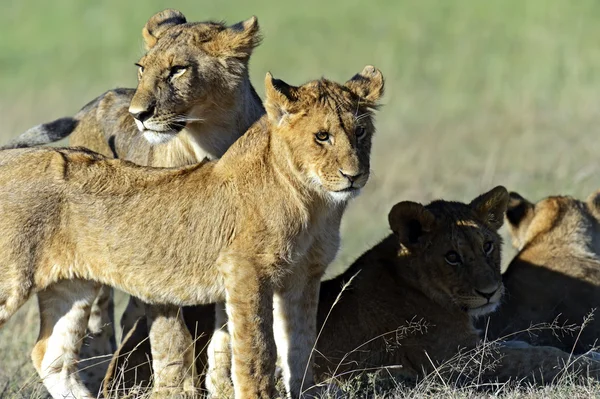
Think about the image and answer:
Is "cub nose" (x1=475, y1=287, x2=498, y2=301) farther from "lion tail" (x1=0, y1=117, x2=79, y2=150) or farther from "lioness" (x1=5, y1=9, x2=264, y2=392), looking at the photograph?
"lion tail" (x1=0, y1=117, x2=79, y2=150)

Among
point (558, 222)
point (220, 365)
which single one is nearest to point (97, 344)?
point (220, 365)

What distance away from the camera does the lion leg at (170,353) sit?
589 cm

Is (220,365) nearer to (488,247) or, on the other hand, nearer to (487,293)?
(487,293)

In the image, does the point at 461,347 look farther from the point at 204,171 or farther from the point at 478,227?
the point at 204,171

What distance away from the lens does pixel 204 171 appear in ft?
18.3

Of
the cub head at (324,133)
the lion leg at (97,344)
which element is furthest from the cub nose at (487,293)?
the lion leg at (97,344)

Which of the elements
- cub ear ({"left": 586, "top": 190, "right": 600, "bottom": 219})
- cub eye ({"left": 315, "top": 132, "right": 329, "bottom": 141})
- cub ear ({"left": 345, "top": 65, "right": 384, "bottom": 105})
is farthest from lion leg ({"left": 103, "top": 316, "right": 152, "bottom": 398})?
cub ear ({"left": 586, "top": 190, "right": 600, "bottom": 219})

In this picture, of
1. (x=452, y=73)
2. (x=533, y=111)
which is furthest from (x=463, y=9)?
(x=533, y=111)

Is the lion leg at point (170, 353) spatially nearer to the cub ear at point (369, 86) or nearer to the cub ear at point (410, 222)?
the cub ear at point (410, 222)

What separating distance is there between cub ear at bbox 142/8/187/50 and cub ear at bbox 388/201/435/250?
1.77 metres

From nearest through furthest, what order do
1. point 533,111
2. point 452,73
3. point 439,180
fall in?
point 439,180, point 533,111, point 452,73

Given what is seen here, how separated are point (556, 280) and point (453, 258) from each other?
997 mm

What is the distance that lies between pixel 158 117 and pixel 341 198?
1.31m

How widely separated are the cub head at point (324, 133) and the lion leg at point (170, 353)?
3.82ft
